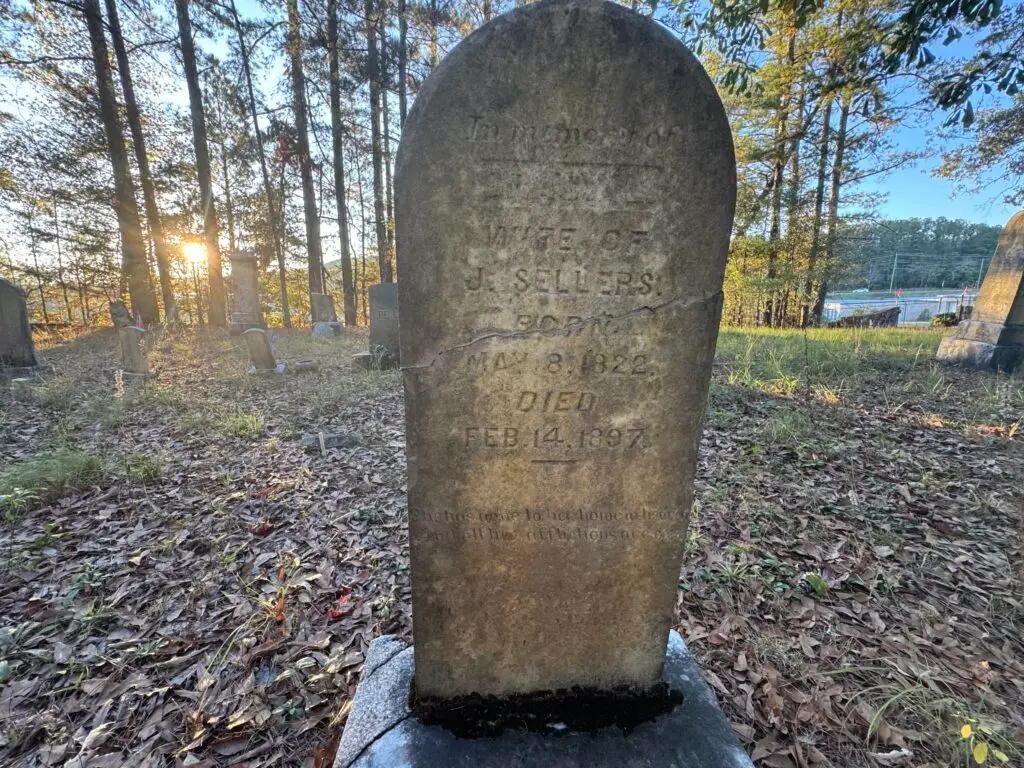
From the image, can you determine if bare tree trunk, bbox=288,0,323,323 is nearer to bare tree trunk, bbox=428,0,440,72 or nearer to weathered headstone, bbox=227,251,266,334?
weathered headstone, bbox=227,251,266,334

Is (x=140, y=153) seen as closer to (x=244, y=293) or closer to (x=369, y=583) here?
(x=244, y=293)

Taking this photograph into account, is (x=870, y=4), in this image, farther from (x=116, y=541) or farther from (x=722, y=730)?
(x=116, y=541)

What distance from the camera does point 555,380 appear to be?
1.40 metres

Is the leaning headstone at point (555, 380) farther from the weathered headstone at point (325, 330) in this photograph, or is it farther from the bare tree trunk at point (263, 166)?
the bare tree trunk at point (263, 166)

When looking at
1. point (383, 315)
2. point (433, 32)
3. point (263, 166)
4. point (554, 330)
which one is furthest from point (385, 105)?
point (554, 330)

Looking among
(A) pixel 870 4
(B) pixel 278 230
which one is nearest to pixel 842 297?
(A) pixel 870 4

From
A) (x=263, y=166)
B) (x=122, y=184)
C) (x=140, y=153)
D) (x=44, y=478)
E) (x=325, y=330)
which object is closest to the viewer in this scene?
(x=44, y=478)

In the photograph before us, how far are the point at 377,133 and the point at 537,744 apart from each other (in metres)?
17.3

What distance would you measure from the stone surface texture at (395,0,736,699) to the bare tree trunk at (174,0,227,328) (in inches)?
581

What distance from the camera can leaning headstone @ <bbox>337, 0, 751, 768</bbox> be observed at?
120cm

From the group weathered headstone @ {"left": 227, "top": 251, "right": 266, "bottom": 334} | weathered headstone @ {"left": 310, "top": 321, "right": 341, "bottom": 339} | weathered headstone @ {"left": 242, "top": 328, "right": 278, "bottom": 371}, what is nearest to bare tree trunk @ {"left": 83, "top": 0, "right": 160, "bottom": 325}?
weathered headstone @ {"left": 227, "top": 251, "right": 266, "bottom": 334}

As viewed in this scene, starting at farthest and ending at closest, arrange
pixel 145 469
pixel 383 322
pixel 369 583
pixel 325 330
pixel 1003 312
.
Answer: pixel 325 330, pixel 383 322, pixel 1003 312, pixel 145 469, pixel 369 583

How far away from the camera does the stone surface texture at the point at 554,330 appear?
1188 mm

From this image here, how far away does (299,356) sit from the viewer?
986cm
